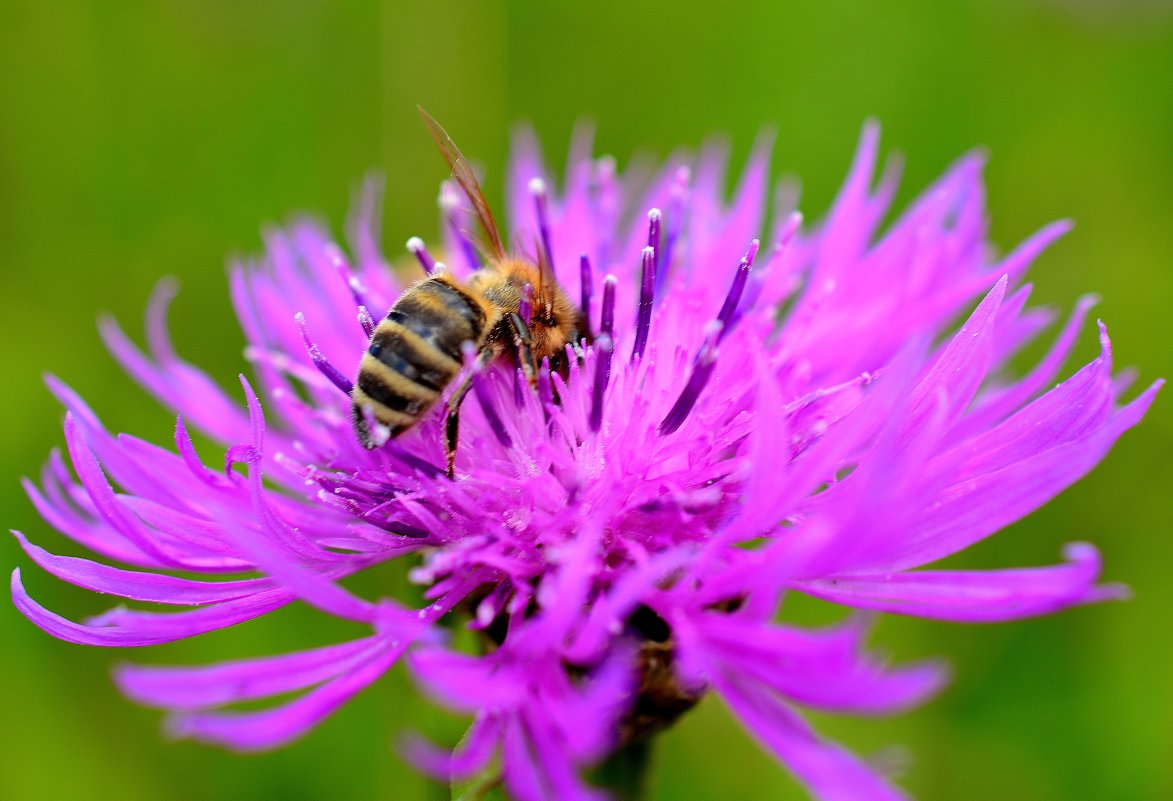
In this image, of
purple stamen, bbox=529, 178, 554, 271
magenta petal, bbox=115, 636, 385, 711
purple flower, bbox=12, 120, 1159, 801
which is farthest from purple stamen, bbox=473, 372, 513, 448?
purple stamen, bbox=529, 178, 554, 271

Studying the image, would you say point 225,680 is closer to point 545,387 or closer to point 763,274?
point 545,387

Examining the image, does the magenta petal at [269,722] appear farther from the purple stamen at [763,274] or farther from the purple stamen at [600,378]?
the purple stamen at [763,274]

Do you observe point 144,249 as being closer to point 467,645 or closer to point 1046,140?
point 467,645

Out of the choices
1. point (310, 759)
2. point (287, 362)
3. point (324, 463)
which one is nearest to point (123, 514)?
point (324, 463)

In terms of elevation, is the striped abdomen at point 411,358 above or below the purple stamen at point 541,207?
below

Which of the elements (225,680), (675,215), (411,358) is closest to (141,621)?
(225,680)

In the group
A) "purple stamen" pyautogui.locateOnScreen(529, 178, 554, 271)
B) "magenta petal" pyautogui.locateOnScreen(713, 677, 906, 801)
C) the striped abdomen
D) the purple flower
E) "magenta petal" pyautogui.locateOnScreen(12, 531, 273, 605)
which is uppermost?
"purple stamen" pyautogui.locateOnScreen(529, 178, 554, 271)

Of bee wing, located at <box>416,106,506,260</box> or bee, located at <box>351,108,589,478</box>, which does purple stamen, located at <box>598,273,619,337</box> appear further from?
bee wing, located at <box>416,106,506,260</box>

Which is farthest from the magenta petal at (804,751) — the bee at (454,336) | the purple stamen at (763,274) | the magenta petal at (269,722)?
the purple stamen at (763,274)

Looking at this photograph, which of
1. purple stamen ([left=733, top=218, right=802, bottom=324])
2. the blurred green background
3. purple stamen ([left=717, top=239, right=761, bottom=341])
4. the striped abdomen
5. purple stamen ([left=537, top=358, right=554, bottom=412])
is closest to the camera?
the striped abdomen
